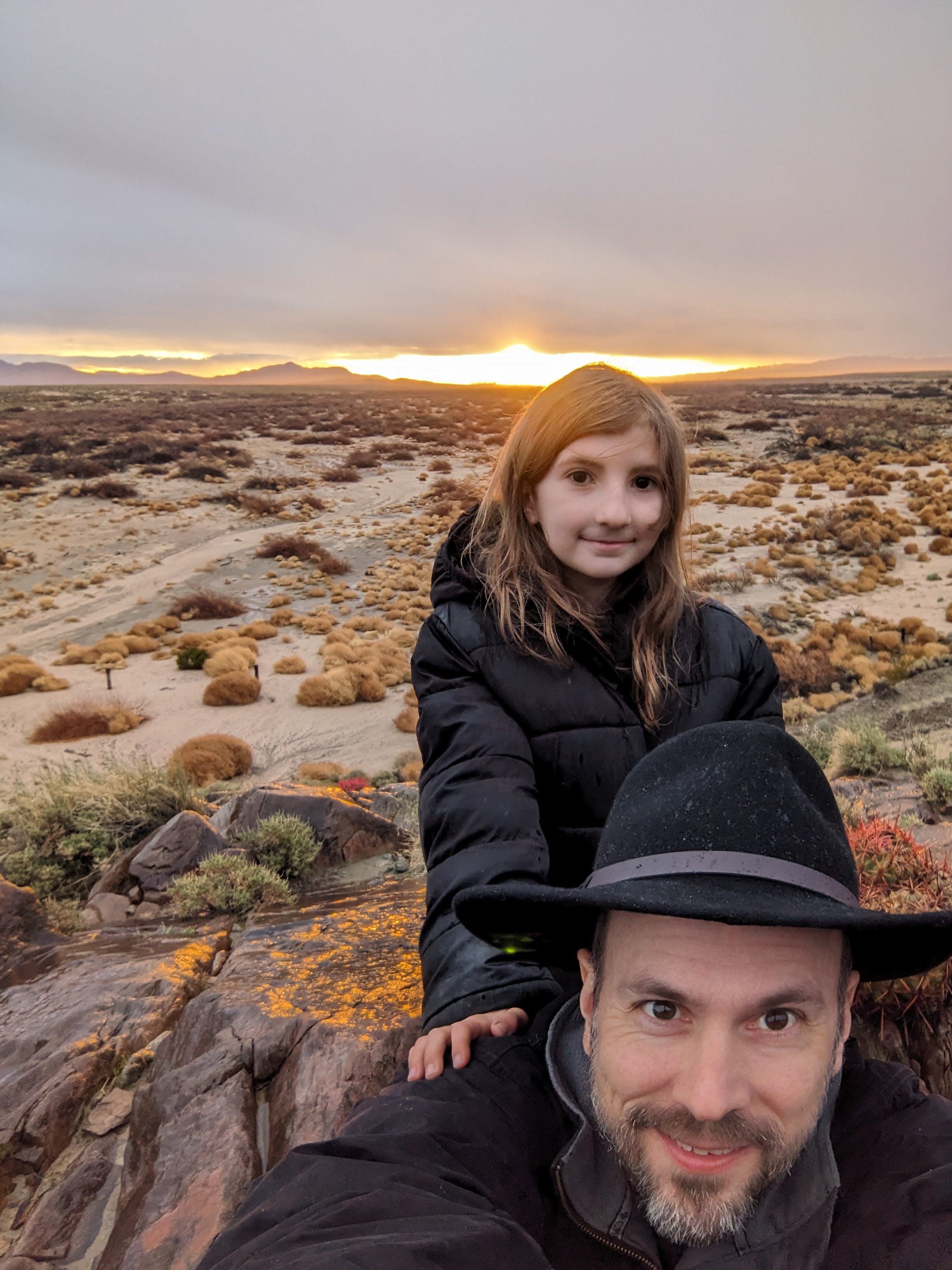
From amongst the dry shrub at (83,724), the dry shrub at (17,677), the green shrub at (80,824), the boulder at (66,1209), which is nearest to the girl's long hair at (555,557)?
the boulder at (66,1209)

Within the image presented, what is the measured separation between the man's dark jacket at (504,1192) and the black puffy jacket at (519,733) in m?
0.44

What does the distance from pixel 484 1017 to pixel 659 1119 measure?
0.63 metres

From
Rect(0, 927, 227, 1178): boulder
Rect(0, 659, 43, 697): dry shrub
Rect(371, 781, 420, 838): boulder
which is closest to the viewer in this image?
Rect(0, 927, 227, 1178): boulder

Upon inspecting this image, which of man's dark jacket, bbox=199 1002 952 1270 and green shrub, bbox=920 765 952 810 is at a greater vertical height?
man's dark jacket, bbox=199 1002 952 1270

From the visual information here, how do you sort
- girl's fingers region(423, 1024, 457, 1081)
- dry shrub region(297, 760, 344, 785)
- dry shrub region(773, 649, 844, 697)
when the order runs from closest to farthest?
girl's fingers region(423, 1024, 457, 1081)
dry shrub region(297, 760, 344, 785)
dry shrub region(773, 649, 844, 697)

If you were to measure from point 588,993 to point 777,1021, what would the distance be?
35 cm

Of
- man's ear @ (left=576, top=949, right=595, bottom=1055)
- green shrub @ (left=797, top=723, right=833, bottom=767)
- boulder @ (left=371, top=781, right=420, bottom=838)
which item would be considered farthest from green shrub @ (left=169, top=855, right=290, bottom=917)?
green shrub @ (left=797, top=723, right=833, bottom=767)

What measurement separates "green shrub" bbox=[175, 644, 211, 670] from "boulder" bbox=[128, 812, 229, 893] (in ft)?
32.4

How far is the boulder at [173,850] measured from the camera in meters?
5.09

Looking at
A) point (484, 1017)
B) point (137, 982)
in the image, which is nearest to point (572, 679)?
point (484, 1017)

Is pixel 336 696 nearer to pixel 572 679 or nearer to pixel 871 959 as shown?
pixel 572 679

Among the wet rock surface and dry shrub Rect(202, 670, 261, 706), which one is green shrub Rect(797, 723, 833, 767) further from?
dry shrub Rect(202, 670, 261, 706)

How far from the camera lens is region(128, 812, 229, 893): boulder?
5.09 metres

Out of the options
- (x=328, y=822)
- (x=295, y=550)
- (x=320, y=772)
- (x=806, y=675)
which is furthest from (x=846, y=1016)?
(x=295, y=550)
